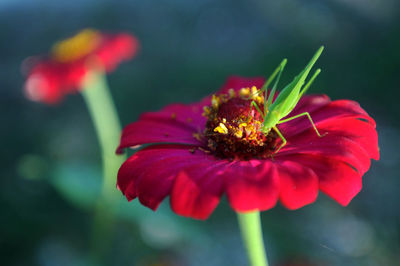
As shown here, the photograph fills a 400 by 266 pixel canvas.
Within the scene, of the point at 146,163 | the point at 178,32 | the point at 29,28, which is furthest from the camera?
the point at 29,28

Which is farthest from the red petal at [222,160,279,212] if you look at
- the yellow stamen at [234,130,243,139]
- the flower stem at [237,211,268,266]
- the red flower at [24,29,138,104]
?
the red flower at [24,29,138,104]

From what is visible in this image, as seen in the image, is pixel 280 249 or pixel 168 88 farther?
pixel 168 88

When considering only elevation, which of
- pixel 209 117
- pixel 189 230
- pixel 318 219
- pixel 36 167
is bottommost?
pixel 318 219

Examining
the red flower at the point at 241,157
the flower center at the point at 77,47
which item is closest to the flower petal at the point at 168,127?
the red flower at the point at 241,157

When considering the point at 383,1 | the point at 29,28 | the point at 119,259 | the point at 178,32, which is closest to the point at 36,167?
the point at 119,259

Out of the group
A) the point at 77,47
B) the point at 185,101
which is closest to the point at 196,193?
the point at 77,47

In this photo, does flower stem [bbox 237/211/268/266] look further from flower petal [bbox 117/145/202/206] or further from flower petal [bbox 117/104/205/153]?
flower petal [bbox 117/104/205/153]

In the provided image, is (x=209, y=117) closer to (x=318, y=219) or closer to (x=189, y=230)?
(x=189, y=230)
